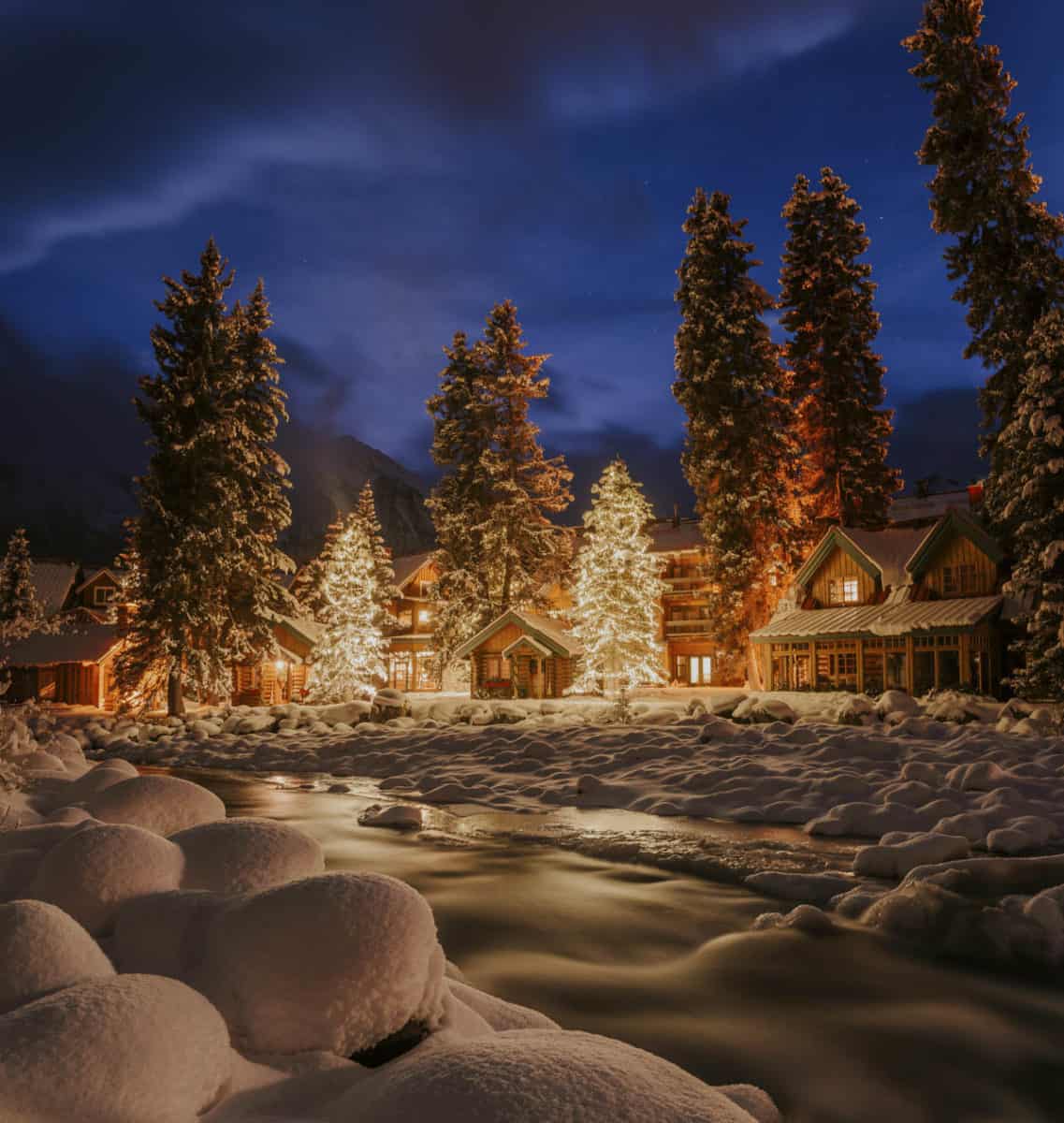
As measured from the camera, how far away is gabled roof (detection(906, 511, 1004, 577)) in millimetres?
26623

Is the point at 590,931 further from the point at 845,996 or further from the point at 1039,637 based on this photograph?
the point at 1039,637

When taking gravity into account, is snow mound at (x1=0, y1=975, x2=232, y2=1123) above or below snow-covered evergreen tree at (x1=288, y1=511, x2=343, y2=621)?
below

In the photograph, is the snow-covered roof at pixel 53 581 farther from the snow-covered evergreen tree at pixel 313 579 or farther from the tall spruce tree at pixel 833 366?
the tall spruce tree at pixel 833 366

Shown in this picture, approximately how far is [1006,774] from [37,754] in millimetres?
13025

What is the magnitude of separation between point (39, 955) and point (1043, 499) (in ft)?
70.3

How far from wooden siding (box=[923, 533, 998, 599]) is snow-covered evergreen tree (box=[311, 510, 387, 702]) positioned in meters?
22.8

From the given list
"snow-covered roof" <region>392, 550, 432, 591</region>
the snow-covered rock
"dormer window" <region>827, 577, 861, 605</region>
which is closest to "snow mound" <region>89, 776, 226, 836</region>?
the snow-covered rock

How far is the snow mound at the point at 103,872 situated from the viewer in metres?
3.51

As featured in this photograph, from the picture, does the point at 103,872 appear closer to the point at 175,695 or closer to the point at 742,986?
the point at 742,986

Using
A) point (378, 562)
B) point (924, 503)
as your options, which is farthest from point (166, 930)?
point (924, 503)

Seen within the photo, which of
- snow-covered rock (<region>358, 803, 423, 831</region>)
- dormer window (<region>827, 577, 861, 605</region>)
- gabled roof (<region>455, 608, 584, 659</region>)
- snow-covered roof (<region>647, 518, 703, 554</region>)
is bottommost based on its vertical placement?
snow-covered rock (<region>358, 803, 423, 831</region>)

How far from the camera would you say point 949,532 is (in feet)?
92.0

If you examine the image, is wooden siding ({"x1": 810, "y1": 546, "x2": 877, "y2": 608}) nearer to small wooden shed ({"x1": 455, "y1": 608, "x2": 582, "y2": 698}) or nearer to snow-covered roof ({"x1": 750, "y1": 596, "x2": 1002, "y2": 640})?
snow-covered roof ({"x1": 750, "y1": 596, "x2": 1002, "y2": 640})

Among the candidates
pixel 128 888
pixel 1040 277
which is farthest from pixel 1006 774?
pixel 1040 277
